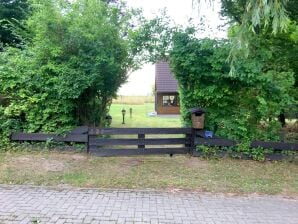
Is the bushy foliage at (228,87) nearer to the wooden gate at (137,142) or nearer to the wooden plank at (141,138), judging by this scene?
the wooden gate at (137,142)

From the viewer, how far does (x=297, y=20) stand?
9805 mm

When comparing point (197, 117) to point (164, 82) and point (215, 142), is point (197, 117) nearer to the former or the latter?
point (215, 142)

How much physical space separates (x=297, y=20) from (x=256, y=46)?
223 centimetres

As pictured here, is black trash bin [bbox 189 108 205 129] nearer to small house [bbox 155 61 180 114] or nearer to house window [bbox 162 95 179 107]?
small house [bbox 155 61 180 114]

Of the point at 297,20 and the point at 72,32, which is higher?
the point at 297,20

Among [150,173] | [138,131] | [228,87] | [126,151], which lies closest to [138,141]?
[138,131]

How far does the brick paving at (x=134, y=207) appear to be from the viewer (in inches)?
184

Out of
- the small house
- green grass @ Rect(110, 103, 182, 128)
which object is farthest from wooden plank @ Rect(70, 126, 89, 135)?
the small house

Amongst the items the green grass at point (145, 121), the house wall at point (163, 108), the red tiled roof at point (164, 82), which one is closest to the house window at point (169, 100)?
the house wall at point (163, 108)

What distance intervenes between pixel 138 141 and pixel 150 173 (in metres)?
1.56

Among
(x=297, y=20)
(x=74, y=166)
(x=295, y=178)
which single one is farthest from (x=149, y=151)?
(x=297, y=20)

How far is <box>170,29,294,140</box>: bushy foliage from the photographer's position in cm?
812

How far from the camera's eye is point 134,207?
513 centimetres

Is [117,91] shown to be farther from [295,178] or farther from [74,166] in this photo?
[295,178]
